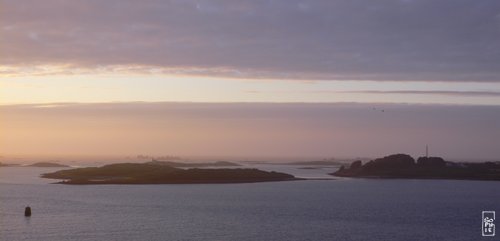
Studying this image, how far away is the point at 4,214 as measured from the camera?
59.4 metres

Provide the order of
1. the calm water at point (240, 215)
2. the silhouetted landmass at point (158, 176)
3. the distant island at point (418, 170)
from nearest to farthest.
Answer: the calm water at point (240, 215) → the silhouetted landmass at point (158, 176) → the distant island at point (418, 170)

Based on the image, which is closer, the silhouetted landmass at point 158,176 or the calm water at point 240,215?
the calm water at point 240,215

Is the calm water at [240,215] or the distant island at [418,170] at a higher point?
the distant island at [418,170]

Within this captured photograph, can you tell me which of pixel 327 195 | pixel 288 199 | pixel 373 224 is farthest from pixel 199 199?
pixel 373 224

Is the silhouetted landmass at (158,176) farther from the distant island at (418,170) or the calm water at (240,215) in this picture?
the distant island at (418,170)

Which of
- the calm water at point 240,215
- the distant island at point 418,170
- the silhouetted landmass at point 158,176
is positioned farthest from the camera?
the distant island at point 418,170

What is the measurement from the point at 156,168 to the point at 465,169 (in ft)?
217

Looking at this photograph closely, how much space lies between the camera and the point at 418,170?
13875 cm

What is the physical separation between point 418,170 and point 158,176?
57621mm

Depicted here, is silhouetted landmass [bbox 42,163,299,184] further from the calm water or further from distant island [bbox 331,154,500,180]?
distant island [bbox 331,154,500,180]

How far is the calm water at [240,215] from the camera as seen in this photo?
154 ft

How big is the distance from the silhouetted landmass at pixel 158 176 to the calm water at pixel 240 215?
72.1 ft

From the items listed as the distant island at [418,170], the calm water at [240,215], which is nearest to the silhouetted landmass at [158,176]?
the calm water at [240,215]

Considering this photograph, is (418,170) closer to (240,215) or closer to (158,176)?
(158,176)
